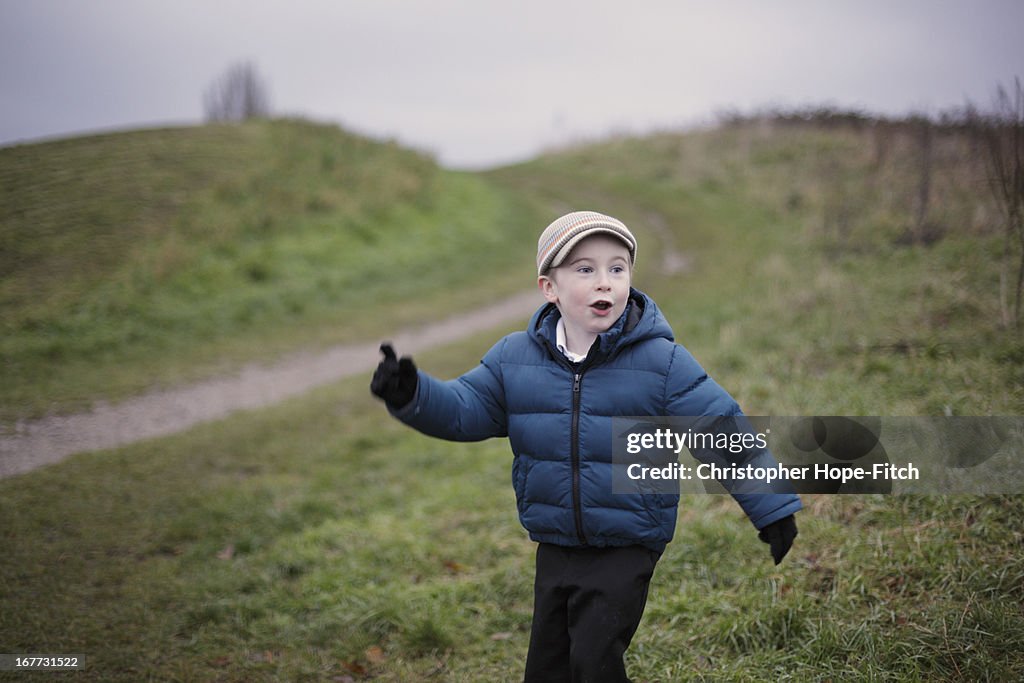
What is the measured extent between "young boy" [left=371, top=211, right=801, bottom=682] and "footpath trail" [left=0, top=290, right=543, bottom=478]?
5437mm

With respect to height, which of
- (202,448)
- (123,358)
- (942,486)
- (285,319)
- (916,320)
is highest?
(285,319)

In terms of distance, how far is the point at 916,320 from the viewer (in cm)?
698

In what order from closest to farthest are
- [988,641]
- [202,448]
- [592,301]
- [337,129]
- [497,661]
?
[592,301] → [988,641] → [497,661] → [202,448] → [337,129]

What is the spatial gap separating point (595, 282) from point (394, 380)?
0.77m

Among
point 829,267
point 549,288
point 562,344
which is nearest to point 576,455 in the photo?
point 562,344

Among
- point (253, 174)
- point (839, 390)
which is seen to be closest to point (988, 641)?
point (839, 390)

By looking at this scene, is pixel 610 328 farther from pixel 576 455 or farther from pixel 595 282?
pixel 576 455

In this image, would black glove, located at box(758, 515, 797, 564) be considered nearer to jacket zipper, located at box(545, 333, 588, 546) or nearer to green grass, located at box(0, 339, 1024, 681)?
jacket zipper, located at box(545, 333, 588, 546)

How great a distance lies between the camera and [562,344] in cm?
257

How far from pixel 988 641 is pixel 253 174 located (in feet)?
50.5

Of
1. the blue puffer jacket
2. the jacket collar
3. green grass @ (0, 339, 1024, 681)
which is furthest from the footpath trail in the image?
the jacket collar

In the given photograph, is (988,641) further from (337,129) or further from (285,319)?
(337,129)

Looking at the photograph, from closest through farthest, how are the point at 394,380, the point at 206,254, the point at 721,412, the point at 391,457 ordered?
1. the point at 394,380
2. the point at 721,412
3. the point at 391,457
4. the point at 206,254

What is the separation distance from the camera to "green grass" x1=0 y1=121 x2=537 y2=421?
9.11 meters
